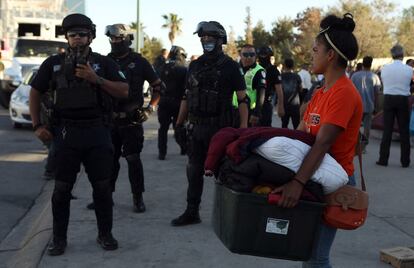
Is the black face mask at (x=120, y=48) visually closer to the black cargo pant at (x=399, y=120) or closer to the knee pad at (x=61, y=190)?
the knee pad at (x=61, y=190)

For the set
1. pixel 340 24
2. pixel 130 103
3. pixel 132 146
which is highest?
pixel 340 24

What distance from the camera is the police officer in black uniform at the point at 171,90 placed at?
29.0 feet

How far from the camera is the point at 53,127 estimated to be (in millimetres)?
4379

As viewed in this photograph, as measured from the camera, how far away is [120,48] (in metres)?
5.46

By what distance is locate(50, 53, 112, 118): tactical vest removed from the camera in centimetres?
417

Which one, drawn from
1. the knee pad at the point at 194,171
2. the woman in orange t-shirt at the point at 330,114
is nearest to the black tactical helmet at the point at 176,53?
the knee pad at the point at 194,171

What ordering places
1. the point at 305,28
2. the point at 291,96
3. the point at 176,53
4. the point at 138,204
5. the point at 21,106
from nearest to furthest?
the point at 138,204 → the point at 176,53 → the point at 291,96 → the point at 21,106 → the point at 305,28

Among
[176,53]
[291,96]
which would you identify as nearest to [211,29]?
[176,53]

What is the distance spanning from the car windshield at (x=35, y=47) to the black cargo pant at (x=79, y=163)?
1507cm

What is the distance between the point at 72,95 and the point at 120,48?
4.62 feet

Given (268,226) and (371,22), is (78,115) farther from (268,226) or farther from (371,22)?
(371,22)

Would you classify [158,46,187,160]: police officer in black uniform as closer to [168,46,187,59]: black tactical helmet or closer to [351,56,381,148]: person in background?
[168,46,187,59]: black tactical helmet

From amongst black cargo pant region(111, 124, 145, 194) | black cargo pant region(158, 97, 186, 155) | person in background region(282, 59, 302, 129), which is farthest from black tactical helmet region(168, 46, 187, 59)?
black cargo pant region(111, 124, 145, 194)

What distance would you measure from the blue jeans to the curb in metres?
2.33
